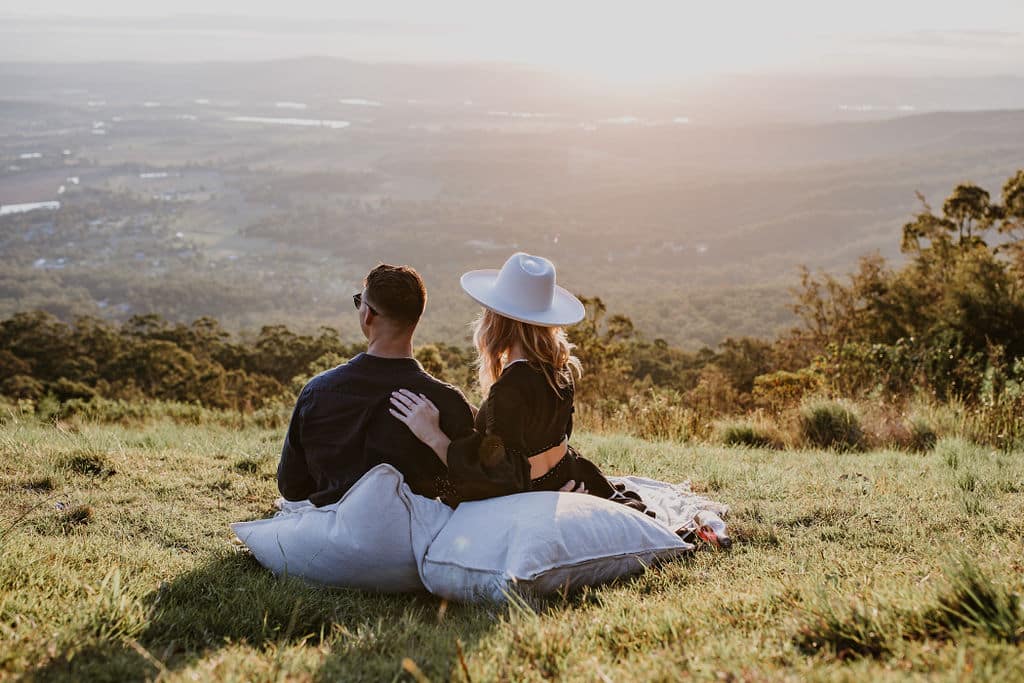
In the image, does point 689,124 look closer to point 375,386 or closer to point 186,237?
point 186,237

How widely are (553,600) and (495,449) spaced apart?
0.74m

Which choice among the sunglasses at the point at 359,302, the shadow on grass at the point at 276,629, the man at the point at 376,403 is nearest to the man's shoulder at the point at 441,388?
the man at the point at 376,403

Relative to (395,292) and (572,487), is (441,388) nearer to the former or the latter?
(395,292)

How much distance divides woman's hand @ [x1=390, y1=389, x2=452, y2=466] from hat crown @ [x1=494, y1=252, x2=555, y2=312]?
2.21 feet

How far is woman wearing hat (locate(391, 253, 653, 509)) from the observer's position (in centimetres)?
371

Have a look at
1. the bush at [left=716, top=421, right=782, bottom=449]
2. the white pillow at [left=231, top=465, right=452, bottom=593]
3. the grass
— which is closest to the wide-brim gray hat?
the white pillow at [left=231, top=465, right=452, bottom=593]

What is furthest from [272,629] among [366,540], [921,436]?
[921,436]

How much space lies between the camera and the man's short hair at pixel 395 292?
3660 mm

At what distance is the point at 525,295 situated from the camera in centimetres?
398

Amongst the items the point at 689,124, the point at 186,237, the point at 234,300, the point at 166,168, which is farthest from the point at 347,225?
the point at 689,124

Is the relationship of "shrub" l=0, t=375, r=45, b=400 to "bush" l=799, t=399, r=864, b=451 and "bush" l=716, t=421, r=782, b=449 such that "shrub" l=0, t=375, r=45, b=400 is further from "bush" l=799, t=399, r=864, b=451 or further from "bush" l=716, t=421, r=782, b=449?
"bush" l=799, t=399, r=864, b=451

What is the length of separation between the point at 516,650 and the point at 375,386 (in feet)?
5.29

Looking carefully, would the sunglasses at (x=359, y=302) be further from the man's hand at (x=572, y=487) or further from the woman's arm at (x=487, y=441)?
the man's hand at (x=572, y=487)

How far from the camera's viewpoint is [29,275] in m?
90.0
